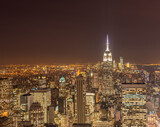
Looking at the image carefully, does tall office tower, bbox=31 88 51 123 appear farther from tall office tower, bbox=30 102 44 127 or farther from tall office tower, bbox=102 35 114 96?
tall office tower, bbox=102 35 114 96

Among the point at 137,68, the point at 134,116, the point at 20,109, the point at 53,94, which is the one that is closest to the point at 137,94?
the point at 134,116

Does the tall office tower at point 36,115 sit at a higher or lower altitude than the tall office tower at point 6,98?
lower

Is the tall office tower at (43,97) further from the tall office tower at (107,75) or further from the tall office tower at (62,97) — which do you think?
the tall office tower at (107,75)

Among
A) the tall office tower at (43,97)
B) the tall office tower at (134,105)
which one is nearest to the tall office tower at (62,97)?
the tall office tower at (43,97)

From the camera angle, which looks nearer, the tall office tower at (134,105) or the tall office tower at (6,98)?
the tall office tower at (134,105)

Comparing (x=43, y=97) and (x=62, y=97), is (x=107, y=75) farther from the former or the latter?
(x=43, y=97)

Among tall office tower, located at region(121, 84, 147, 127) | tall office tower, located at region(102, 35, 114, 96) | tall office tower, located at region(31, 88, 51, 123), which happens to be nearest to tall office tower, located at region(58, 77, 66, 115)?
tall office tower, located at region(31, 88, 51, 123)

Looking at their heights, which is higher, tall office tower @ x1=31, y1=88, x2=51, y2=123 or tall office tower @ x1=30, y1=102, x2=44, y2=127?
tall office tower @ x1=31, y1=88, x2=51, y2=123
